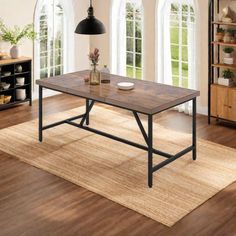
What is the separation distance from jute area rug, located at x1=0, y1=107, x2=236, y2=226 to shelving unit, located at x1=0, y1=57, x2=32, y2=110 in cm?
99

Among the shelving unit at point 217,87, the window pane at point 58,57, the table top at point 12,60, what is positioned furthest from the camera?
the window pane at point 58,57

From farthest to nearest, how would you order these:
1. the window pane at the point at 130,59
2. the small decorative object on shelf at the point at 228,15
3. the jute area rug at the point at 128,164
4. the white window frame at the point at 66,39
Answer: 1. the window pane at the point at 130,59
2. the white window frame at the point at 66,39
3. the small decorative object on shelf at the point at 228,15
4. the jute area rug at the point at 128,164

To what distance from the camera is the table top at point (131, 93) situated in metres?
6.16

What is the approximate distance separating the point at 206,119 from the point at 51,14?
3.52 m

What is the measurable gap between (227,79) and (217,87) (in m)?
0.19

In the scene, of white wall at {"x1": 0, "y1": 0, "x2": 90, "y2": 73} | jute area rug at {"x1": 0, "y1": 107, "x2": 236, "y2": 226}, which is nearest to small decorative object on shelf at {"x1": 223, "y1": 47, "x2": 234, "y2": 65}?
jute area rug at {"x1": 0, "y1": 107, "x2": 236, "y2": 226}

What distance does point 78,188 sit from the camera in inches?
241

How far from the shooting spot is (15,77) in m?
9.33

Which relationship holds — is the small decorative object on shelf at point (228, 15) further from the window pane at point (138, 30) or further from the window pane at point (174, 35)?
the window pane at point (138, 30)

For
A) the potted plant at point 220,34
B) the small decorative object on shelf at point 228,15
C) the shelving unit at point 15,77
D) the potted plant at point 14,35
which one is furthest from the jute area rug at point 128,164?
the small decorative object on shelf at point 228,15

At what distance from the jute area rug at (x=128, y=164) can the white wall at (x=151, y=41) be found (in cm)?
121

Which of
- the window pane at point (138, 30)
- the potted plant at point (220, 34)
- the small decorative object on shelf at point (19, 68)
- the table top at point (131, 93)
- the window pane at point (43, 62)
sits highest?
the window pane at point (138, 30)

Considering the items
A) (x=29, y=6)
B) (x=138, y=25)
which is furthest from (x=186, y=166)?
(x=29, y=6)

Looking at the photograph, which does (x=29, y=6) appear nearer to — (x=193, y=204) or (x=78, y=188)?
(x=78, y=188)
